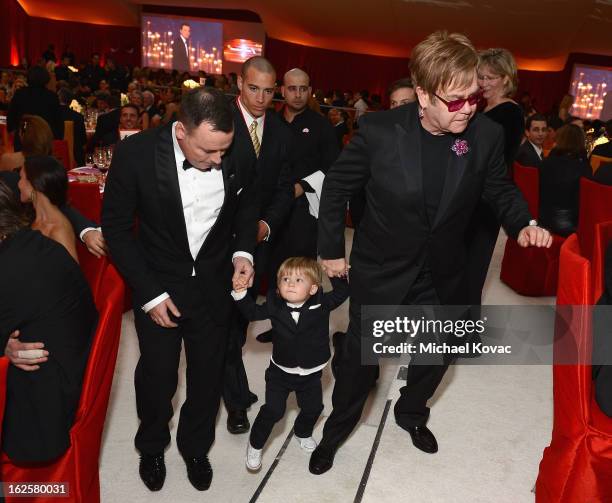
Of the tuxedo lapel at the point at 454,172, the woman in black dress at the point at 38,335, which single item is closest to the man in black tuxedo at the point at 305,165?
the tuxedo lapel at the point at 454,172

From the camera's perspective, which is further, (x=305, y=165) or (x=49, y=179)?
(x=305, y=165)

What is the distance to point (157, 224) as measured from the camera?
83.9 inches

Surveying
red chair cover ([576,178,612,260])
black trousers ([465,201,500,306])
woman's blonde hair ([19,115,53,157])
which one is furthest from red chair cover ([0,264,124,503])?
red chair cover ([576,178,612,260])

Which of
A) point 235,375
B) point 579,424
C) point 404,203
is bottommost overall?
point 235,375

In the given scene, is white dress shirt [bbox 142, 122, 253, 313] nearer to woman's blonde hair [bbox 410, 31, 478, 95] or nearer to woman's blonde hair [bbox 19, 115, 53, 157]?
woman's blonde hair [bbox 410, 31, 478, 95]

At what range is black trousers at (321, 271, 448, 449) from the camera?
2473 millimetres

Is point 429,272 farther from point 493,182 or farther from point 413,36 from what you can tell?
point 413,36

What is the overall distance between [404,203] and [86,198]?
1.99m

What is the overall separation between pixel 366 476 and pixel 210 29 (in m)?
20.2

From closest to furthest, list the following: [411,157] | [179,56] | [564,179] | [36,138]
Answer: [411,157]
[36,138]
[564,179]
[179,56]

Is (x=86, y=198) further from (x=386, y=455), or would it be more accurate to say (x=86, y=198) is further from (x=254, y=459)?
(x=386, y=455)

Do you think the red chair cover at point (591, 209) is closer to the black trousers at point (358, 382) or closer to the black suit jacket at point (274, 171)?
the black trousers at point (358, 382)

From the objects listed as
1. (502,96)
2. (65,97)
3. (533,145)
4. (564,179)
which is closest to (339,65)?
(65,97)

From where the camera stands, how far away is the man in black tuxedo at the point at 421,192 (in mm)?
2078
